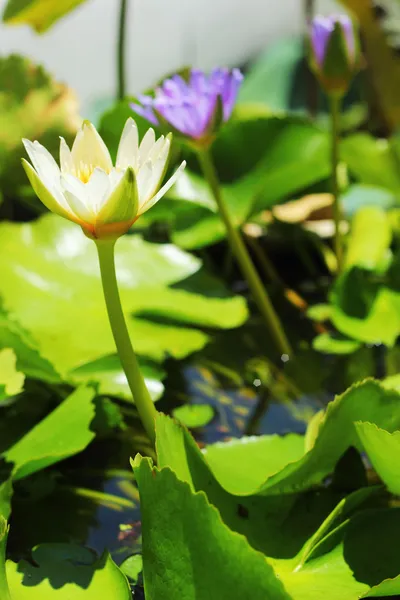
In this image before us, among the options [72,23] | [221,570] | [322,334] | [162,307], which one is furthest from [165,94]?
[72,23]

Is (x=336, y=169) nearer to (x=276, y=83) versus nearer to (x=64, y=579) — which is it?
(x=64, y=579)

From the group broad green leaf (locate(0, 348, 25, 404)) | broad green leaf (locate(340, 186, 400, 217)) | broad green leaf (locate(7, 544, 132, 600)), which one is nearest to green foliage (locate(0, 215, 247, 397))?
broad green leaf (locate(0, 348, 25, 404))

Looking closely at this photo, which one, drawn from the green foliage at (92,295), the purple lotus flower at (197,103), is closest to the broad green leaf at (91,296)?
the green foliage at (92,295)

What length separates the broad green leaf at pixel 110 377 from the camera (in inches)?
23.0

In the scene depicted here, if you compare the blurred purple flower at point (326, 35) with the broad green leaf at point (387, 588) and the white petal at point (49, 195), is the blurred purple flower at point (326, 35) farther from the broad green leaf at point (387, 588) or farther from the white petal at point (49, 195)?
the broad green leaf at point (387, 588)

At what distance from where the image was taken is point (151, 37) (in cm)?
165

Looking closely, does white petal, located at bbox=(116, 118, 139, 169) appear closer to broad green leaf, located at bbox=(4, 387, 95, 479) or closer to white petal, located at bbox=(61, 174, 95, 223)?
white petal, located at bbox=(61, 174, 95, 223)

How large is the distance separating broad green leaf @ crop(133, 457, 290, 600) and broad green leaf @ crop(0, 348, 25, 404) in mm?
151

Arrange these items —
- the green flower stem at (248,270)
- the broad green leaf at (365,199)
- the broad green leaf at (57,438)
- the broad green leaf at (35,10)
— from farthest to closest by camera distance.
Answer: the broad green leaf at (365,199) < the broad green leaf at (35,10) < the green flower stem at (248,270) < the broad green leaf at (57,438)

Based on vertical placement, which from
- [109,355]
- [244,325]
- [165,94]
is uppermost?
[165,94]

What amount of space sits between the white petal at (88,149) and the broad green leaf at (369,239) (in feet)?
1.51

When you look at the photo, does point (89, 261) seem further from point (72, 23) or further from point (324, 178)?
point (72, 23)

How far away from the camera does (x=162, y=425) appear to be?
1.30ft

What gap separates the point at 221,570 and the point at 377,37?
4.32 feet
